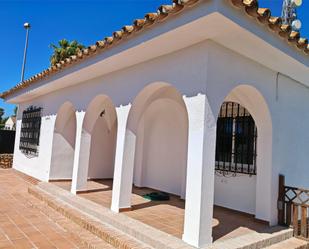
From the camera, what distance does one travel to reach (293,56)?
18.6 ft

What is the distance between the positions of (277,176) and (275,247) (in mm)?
1778

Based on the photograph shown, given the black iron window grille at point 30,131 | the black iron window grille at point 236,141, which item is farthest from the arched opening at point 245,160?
the black iron window grille at point 30,131

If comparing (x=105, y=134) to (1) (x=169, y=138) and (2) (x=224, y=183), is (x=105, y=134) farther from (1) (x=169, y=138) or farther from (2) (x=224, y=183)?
(2) (x=224, y=183)

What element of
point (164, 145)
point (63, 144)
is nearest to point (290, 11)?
point (164, 145)

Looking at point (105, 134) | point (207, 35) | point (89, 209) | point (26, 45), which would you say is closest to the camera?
point (207, 35)

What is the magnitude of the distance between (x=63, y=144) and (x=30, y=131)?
358 cm

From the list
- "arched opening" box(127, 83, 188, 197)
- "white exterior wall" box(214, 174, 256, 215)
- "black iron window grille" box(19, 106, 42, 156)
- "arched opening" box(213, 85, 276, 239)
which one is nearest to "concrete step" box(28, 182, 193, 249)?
"arched opening" box(213, 85, 276, 239)

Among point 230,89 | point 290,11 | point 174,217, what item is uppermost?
point 290,11

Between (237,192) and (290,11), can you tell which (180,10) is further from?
(290,11)

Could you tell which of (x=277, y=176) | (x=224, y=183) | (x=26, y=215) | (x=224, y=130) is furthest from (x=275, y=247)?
(x=26, y=215)

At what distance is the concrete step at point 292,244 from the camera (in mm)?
5408

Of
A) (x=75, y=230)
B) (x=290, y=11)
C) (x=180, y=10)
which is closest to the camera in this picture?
(x=180, y=10)

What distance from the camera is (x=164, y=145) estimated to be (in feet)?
33.7

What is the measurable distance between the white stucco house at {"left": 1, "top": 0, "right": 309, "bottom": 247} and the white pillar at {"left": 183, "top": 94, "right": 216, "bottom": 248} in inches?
0.7
